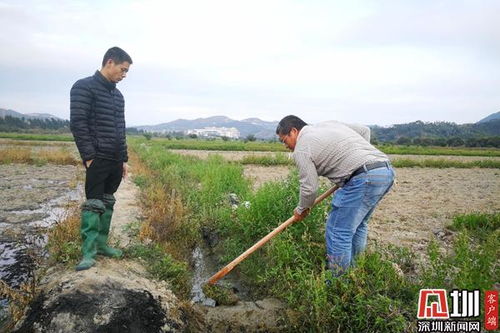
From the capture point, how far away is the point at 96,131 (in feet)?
10.7

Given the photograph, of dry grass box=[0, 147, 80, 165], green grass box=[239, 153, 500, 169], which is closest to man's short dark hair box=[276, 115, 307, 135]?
green grass box=[239, 153, 500, 169]

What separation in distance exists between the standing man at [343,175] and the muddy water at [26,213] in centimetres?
315

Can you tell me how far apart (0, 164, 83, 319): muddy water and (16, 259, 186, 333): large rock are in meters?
0.64

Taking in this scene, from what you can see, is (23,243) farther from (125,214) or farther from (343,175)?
(343,175)

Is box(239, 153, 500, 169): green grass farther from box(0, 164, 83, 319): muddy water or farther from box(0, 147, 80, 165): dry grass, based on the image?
box(0, 147, 80, 165): dry grass

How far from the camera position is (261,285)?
11.9 feet

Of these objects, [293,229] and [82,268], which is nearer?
[82,268]

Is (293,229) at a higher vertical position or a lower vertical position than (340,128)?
lower

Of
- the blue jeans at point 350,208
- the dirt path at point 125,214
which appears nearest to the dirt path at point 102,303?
the dirt path at point 125,214

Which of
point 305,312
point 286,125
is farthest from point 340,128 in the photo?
point 305,312

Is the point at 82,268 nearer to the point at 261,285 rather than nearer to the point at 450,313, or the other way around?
the point at 261,285

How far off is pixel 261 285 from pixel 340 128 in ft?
6.41

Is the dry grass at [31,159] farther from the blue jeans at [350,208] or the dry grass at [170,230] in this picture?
the blue jeans at [350,208]

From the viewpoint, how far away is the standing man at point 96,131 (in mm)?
3113
